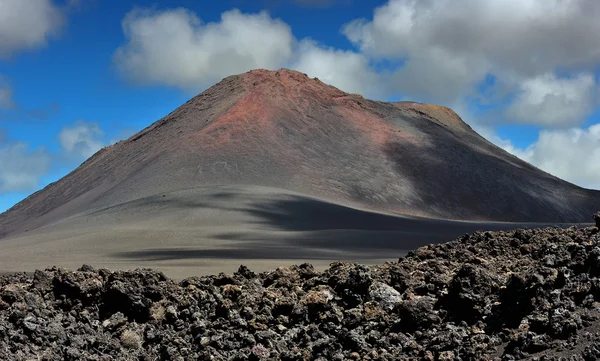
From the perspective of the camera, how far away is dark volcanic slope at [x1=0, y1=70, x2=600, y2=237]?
61.5 meters

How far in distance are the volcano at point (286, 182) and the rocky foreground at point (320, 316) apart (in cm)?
2098

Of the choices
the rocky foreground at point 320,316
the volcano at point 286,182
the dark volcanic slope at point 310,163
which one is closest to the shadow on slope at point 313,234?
the volcano at point 286,182

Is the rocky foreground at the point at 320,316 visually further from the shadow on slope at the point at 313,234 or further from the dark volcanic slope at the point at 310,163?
the dark volcanic slope at the point at 310,163

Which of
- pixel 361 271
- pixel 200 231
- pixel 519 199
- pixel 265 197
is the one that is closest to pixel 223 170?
pixel 265 197

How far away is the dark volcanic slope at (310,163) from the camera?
202 ft

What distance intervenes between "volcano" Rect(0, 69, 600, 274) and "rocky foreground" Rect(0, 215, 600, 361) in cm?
2098

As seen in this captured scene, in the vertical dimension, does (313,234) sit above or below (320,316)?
above

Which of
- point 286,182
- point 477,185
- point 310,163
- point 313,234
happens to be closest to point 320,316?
point 313,234

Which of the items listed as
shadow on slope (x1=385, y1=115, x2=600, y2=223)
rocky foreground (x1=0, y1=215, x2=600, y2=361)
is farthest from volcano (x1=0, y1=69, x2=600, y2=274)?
rocky foreground (x1=0, y1=215, x2=600, y2=361)

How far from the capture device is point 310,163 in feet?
214

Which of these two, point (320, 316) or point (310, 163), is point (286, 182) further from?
point (320, 316)

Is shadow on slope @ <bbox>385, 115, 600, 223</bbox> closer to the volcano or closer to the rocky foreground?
the volcano

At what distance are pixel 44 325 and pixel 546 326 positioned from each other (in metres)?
6.05

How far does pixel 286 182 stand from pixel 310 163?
5.82 m
